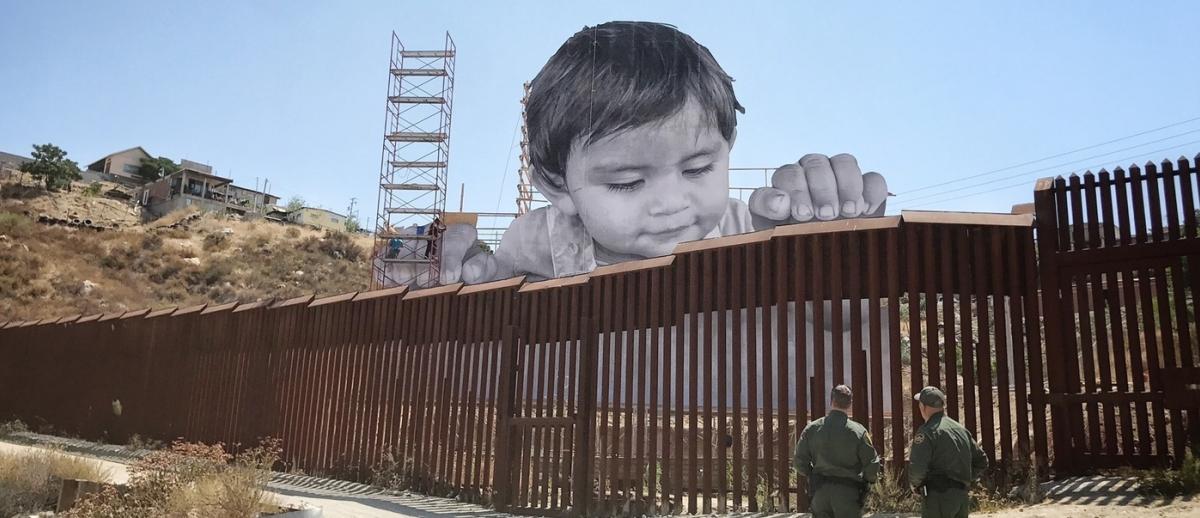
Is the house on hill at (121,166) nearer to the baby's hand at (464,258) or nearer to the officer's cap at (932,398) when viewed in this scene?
the baby's hand at (464,258)

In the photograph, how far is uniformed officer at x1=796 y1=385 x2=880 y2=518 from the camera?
218 inches

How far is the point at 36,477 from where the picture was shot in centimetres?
911

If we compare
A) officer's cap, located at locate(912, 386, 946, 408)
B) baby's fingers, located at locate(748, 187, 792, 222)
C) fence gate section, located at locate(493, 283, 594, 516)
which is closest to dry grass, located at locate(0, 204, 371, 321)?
baby's fingers, located at locate(748, 187, 792, 222)

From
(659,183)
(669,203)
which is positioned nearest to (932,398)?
(669,203)

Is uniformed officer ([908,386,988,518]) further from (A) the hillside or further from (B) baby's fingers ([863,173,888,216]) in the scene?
(A) the hillside

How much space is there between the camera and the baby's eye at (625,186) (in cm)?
3070

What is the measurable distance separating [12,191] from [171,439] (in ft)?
188

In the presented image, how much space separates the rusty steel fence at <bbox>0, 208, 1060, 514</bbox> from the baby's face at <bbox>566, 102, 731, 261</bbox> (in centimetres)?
1743

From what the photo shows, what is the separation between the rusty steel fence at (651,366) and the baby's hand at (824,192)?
18.4 m

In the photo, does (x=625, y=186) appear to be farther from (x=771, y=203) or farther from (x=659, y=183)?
(x=771, y=203)

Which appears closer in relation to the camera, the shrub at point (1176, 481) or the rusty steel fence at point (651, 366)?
the shrub at point (1176, 481)

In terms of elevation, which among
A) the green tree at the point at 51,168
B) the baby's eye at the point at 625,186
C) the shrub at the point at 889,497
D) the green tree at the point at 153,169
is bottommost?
the shrub at the point at 889,497

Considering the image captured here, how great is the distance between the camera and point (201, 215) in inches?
2618

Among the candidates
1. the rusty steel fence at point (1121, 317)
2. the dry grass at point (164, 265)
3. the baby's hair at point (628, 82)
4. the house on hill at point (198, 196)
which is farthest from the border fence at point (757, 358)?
the house on hill at point (198, 196)
